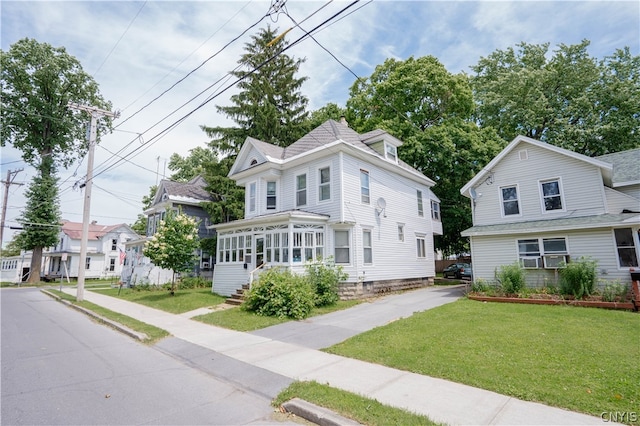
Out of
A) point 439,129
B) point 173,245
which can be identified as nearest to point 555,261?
point 439,129

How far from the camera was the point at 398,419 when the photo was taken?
3.87 meters

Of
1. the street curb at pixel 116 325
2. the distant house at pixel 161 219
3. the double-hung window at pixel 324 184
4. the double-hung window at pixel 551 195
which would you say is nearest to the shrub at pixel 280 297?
the street curb at pixel 116 325

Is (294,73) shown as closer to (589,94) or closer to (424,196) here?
(424,196)

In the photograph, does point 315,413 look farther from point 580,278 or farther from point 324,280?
point 580,278

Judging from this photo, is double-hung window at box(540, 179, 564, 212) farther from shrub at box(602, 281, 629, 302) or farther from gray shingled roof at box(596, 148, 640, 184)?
shrub at box(602, 281, 629, 302)

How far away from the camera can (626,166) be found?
1488cm

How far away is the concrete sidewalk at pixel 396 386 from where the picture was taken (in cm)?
401

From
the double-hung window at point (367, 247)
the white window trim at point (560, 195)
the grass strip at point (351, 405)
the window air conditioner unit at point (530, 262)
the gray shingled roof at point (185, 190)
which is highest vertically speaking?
the gray shingled roof at point (185, 190)

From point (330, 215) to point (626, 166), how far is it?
46.0ft

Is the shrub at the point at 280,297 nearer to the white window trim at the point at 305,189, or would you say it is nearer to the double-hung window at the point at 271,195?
the white window trim at the point at 305,189

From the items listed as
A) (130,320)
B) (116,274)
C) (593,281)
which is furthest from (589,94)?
(116,274)

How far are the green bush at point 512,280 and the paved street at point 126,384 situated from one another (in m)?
11.1

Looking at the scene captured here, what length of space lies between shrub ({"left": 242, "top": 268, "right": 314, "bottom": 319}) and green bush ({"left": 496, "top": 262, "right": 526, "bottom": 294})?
793cm

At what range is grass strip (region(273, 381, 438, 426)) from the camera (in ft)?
12.7
